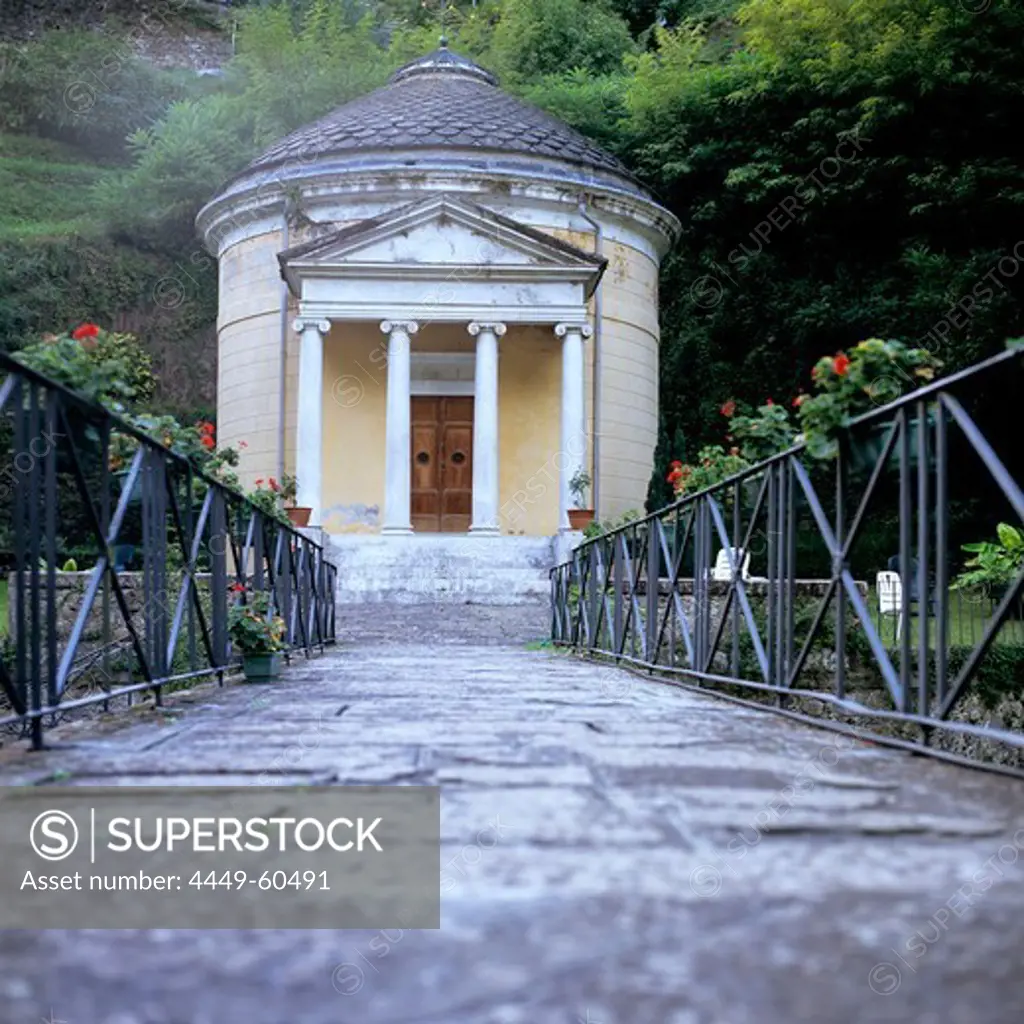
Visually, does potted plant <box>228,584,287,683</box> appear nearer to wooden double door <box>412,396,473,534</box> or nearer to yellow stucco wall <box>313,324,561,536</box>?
yellow stucco wall <box>313,324,561,536</box>

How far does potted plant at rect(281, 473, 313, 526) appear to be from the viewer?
758 inches

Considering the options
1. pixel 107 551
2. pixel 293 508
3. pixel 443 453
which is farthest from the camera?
pixel 443 453

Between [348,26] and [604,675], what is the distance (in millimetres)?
Result: 35817

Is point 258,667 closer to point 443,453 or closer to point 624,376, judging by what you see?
point 443,453

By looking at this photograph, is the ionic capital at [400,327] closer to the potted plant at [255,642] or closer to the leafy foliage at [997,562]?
the leafy foliage at [997,562]

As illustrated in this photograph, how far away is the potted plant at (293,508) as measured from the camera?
19266 millimetres

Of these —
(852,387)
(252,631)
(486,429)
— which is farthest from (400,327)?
(852,387)

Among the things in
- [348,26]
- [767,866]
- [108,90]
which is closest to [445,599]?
[767,866]

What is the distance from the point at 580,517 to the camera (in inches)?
776

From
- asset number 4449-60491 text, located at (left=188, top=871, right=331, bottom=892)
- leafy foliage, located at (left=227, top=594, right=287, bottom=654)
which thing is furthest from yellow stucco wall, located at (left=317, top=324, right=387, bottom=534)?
asset number 4449-60491 text, located at (left=188, top=871, right=331, bottom=892)

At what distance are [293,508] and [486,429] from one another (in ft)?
11.3

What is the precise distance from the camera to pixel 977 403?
3709 millimetres

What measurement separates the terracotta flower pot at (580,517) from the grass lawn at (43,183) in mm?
19190

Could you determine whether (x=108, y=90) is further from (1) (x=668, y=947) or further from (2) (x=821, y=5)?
(1) (x=668, y=947)
